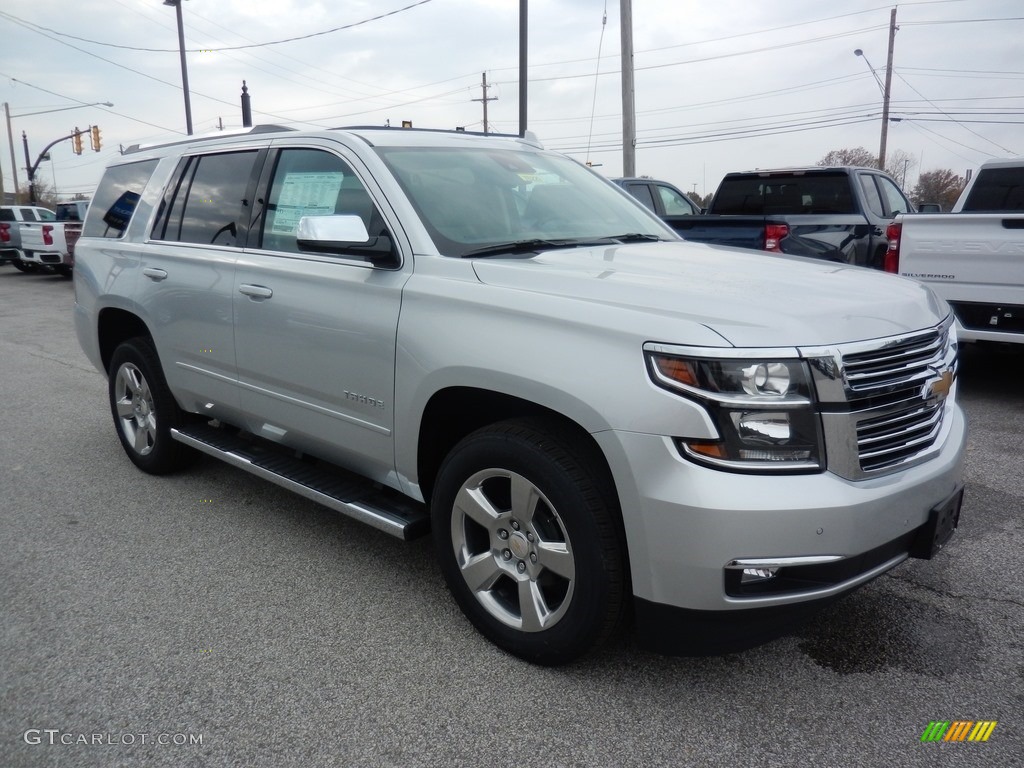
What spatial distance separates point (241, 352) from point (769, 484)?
2592 millimetres

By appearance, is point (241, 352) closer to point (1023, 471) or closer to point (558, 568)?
point (558, 568)

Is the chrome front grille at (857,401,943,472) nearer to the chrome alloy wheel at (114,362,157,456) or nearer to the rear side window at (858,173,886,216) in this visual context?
the chrome alloy wheel at (114,362,157,456)

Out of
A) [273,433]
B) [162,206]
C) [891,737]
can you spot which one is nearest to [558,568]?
[891,737]

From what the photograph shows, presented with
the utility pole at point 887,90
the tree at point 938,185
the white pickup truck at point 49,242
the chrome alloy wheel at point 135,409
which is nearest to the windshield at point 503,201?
the chrome alloy wheel at point 135,409

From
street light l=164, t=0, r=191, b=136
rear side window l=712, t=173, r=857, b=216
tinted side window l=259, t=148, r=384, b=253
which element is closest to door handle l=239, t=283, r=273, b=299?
tinted side window l=259, t=148, r=384, b=253

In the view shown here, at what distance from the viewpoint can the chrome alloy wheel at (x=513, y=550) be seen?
2.70m

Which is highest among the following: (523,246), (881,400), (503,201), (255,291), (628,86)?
(628,86)

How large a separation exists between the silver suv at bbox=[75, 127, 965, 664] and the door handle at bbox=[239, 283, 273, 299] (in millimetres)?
18

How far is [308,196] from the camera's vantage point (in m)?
3.70

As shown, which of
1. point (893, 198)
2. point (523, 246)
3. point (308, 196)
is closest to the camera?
point (523, 246)

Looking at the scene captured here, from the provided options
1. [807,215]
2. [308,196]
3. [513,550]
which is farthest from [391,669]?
[807,215]

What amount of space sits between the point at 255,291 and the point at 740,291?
7.25ft

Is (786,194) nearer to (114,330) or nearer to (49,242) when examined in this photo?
(114,330)

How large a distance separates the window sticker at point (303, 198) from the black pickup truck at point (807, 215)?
4894mm
